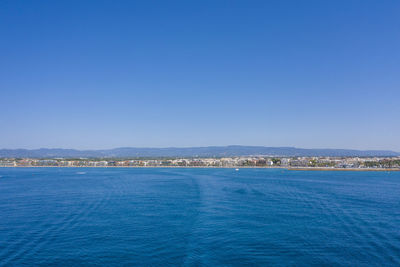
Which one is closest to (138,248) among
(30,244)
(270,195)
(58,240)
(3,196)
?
(58,240)

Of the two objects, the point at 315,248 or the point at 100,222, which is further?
the point at 100,222

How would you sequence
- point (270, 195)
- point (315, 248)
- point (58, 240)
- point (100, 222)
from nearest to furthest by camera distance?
point (315, 248)
point (58, 240)
point (100, 222)
point (270, 195)

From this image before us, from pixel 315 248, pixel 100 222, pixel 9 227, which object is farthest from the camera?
pixel 100 222

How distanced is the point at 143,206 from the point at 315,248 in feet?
35.1

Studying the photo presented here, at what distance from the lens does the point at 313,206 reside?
17.0 meters

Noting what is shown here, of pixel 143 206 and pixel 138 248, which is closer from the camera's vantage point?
pixel 138 248

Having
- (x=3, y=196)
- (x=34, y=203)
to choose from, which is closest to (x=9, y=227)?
(x=34, y=203)

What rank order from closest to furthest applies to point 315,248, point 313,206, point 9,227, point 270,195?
point 315,248
point 9,227
point 313,206
point 270,195

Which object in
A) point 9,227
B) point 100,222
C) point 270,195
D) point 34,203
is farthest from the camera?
point 270,195

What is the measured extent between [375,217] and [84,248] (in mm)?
13899

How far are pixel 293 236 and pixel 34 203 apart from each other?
1650 cm

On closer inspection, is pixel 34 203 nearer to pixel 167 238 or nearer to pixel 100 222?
pixel 100 222

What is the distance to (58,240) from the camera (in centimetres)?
1086

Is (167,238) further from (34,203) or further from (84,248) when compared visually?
(34,203)
